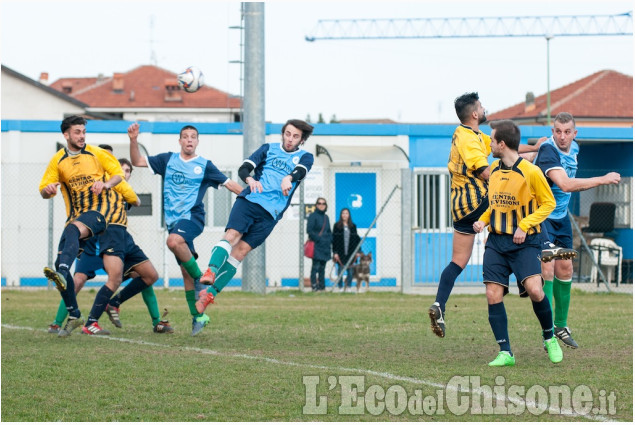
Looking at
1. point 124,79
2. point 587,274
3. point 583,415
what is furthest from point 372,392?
point 124,79

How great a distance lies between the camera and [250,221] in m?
9.77

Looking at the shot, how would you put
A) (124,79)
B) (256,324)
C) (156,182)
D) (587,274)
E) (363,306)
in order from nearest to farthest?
(256,324) → (363,306) → (156,182) → (587,274) → (124,79)

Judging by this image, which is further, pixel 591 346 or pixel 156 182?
pixel 156 182

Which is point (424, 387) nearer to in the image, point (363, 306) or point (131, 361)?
point (131, 361)

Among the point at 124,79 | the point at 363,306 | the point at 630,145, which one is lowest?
the point at 363,306

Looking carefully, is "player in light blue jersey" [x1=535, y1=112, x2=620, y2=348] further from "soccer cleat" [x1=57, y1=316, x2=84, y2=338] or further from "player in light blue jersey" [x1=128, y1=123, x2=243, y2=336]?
"soccer cleat" [x1=57, y1=316, x2=84, y2=338]

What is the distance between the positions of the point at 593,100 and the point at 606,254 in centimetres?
4290

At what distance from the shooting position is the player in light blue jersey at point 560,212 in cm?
844

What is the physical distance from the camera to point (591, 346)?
30.3ft

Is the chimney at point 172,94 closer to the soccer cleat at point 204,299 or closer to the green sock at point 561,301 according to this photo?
the soccer cleat at point 204,299

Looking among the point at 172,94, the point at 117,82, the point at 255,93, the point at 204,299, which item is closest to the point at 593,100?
the point at 172,94

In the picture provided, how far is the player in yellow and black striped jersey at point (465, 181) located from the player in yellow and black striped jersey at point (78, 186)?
143 inches

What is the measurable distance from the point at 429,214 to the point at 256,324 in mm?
10709

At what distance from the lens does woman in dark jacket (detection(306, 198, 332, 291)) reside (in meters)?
19.7
